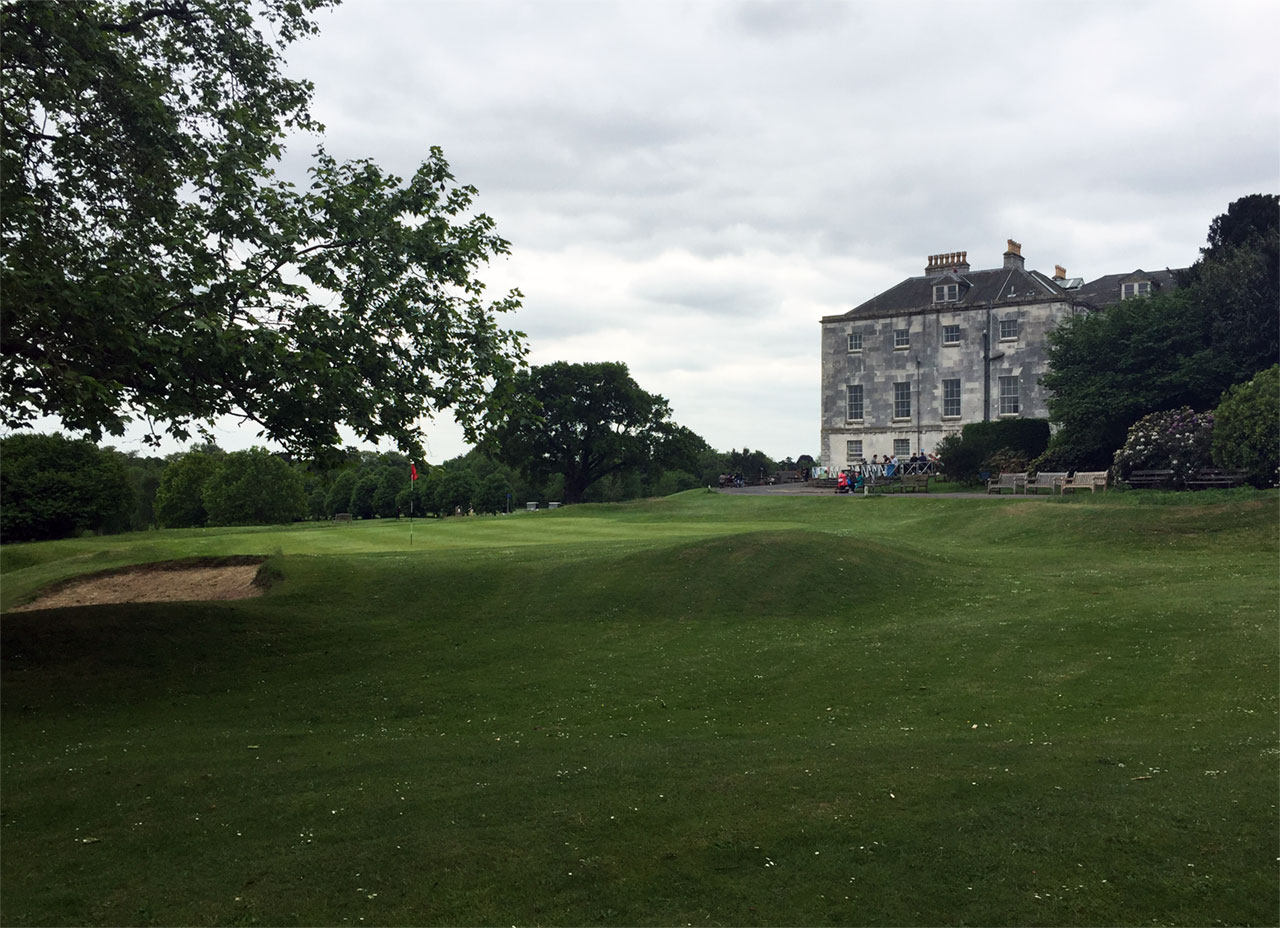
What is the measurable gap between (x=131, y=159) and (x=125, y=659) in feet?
28.8

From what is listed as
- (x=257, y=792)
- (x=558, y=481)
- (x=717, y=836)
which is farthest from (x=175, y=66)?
(x=558, y=481)

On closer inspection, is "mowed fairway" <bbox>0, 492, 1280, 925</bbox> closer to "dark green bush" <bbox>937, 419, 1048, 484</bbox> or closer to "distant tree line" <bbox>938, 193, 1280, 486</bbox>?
"distant tree line" <bbox>938, 193, 1280, 486</bbox>

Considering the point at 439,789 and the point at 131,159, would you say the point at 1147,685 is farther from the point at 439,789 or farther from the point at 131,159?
the point at 131,159

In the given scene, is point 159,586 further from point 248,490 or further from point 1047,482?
point 248,490

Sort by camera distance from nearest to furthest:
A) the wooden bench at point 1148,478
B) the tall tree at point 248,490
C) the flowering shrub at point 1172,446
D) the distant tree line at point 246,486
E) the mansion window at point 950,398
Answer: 1. the flowering shrub at point 1172,446
2. the wooden bench at point 1148,478
3. the distant tree line at point 246,486
4. the mansion window at point 950,398
5. the tall tree at point 248,490

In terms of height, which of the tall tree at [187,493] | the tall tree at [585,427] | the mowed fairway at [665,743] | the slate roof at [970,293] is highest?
the slate roof at [970,293]

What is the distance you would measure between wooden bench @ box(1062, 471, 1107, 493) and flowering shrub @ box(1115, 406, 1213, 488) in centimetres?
169

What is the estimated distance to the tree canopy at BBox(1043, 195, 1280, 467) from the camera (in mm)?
52312

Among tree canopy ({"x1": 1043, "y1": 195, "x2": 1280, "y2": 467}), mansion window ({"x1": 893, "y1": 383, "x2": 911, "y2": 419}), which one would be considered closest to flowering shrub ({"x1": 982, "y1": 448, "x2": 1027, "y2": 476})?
tree canopy ({"x1": 1043, "y1": 195, "x2": 1280, "y2": 467})

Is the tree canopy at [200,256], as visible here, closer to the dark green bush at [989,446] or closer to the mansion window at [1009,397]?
the dark green bush at [989,446]

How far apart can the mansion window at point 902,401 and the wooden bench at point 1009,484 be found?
2377cm

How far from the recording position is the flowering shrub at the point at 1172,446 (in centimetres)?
4425

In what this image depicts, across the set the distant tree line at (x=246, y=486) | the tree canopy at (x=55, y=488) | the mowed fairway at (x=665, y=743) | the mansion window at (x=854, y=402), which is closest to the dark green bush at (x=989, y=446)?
the mansion window at (x=854, y=402)

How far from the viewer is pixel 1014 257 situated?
77500mm
